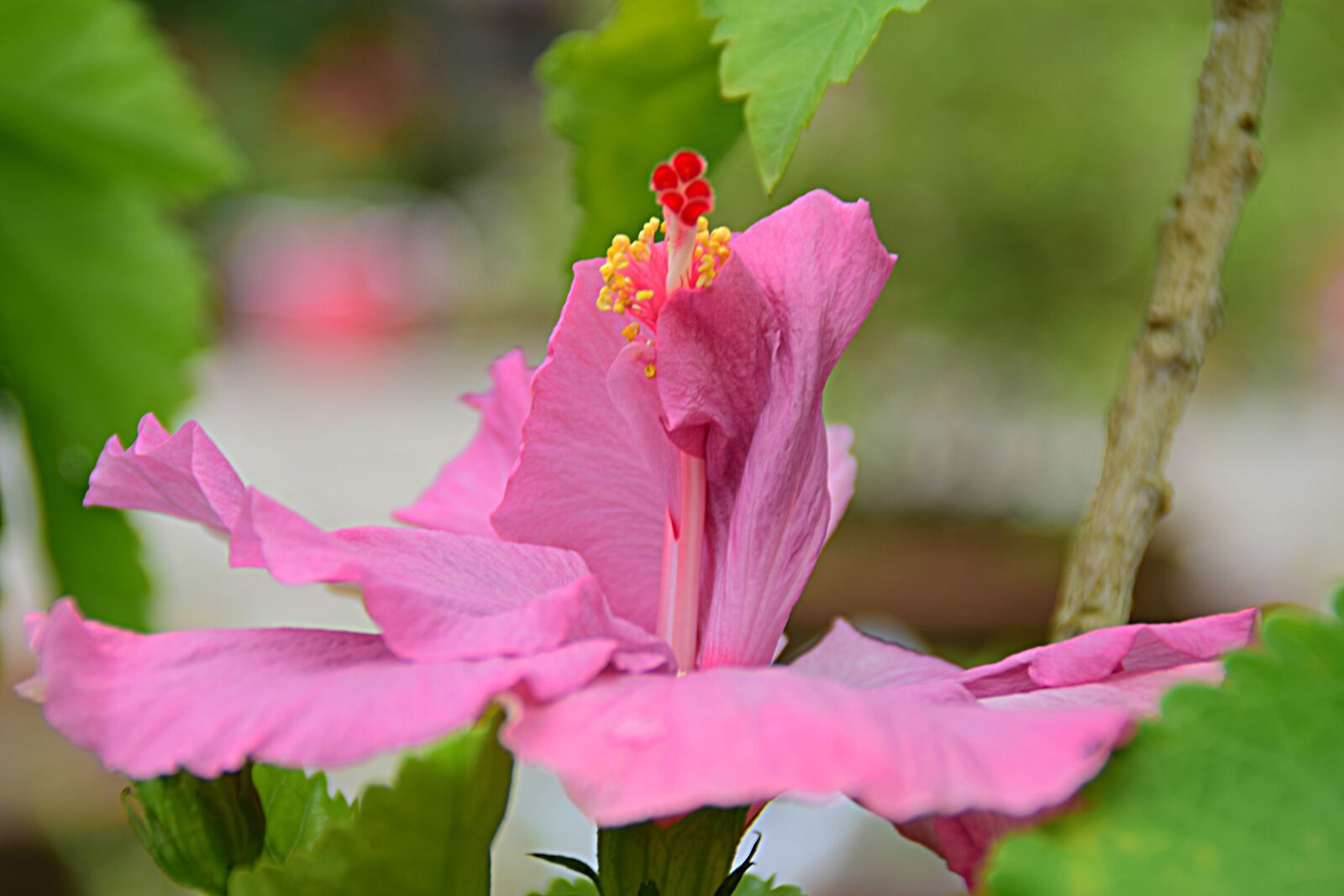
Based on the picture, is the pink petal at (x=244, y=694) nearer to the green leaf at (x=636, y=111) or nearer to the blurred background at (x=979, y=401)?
the green leaf at (x=636, y=111)

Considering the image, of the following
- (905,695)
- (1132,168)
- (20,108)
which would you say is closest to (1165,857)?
(905,695)

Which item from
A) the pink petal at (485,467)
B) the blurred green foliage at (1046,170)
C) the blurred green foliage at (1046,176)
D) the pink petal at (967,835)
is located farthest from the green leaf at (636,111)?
the blurred green foliage at (1046,170)

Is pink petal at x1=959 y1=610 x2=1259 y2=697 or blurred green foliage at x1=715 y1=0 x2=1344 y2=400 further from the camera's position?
blurred green foliage at x1=715 y1=0 x2=1344 y2=400

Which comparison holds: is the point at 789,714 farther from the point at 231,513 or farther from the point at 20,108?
the point at 20,108

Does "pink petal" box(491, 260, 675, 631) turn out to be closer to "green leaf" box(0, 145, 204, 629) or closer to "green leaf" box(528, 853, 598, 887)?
"green leaf" box(528, 853, 598, 887)

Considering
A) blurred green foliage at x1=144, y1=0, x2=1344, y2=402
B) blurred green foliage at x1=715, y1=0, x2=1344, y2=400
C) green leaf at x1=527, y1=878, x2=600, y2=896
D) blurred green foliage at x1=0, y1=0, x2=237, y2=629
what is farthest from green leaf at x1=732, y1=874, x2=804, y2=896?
blurred green foliage at x1=715, y1=0, x2=1344, y2=400

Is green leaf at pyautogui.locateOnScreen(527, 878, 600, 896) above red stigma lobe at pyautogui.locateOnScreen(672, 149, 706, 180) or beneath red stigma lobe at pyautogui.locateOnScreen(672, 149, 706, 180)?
beneath

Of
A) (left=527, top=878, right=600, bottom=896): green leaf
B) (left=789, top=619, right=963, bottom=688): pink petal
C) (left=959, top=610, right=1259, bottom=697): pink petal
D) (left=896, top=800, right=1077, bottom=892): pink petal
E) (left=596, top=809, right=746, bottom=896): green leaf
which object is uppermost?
(left=959, top=610, right=1259, bottom=697): pink petal
